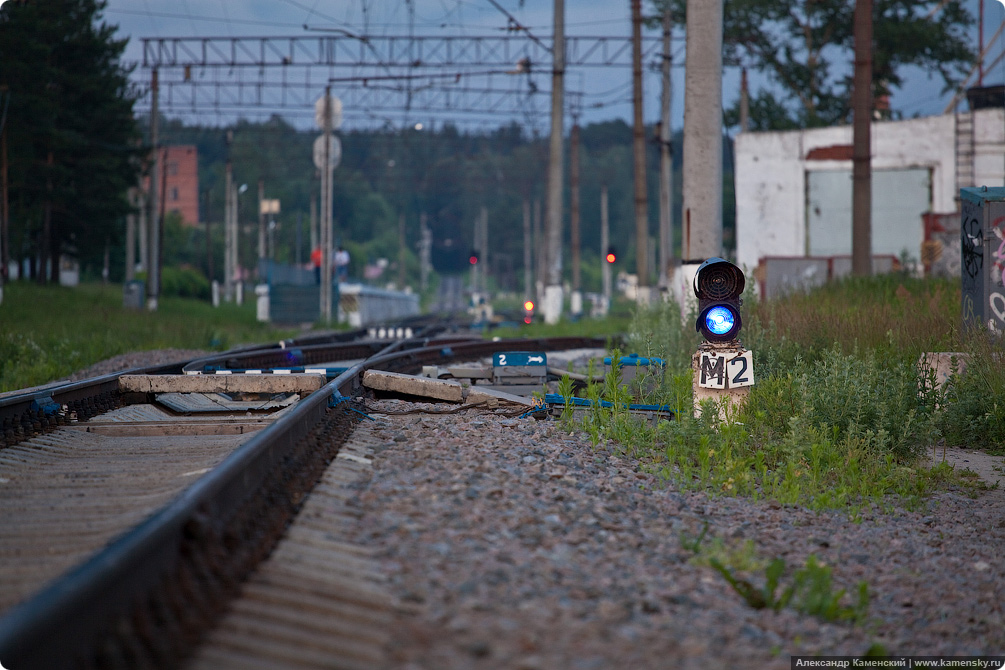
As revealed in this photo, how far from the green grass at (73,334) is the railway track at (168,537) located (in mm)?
6074

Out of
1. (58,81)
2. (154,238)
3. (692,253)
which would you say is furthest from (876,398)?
(58,81)

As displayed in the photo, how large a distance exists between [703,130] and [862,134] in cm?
977

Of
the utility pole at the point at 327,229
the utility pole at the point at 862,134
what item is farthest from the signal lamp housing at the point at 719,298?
the utility pole at the point at 327,229

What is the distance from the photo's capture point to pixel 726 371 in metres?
7.57

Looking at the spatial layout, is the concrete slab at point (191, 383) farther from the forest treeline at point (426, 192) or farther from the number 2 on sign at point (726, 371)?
the forest treeline at point (426, 192)

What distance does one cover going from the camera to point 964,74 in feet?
151

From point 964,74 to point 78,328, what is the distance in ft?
134

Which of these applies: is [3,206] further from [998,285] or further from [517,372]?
[998,285]

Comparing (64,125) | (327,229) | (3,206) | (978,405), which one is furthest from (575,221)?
(978,405)

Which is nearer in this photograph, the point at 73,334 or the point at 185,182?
the point at 73,334

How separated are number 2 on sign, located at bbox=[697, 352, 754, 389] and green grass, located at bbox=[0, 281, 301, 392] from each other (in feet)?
28.2

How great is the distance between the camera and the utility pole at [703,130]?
444 inches

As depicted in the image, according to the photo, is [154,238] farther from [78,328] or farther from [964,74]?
[964,74]

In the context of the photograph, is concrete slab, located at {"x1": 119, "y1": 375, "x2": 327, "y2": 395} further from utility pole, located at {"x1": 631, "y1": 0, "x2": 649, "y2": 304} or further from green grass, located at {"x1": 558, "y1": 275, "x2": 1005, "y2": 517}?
utility pole, located at {"x1": 631, "y1": 0, "x2": 649, "y2": 304}
